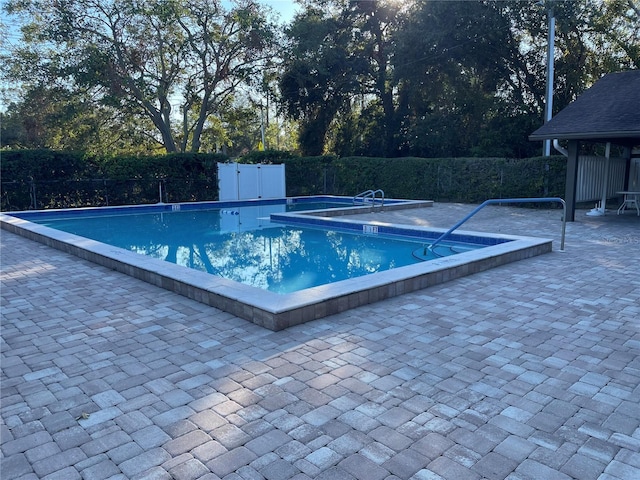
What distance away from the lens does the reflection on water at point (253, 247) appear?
7.69m

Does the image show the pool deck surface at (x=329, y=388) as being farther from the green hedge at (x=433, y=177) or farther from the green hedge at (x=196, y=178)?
the green hedge at (x=196, y=178)

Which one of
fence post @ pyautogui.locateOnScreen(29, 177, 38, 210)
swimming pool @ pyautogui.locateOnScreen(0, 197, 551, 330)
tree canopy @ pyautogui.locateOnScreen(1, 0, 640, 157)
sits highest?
tree canopy @ pyautogui.locateOnScreen(1, 0, 640, 157)

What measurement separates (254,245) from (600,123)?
29.2ft

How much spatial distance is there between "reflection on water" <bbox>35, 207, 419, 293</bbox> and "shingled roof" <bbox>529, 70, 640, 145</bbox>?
5384 millimetres

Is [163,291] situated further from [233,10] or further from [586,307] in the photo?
[233,10]

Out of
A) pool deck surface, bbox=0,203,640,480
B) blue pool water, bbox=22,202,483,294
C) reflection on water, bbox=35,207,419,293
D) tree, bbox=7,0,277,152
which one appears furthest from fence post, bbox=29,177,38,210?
pool deck surface, bbox=0,203,640,480

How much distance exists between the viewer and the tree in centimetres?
1945

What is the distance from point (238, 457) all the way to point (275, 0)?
2631 cm

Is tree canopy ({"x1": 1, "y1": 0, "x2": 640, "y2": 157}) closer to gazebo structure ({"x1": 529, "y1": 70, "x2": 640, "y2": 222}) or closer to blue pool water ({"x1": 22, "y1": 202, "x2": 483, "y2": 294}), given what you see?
gazebo structure ({"x1": 529, "y1": 70, "x2": 640, "y2": 222})

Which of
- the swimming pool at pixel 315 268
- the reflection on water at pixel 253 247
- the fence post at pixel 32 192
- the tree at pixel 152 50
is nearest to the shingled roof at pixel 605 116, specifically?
the swimming pool at pixel 315 268

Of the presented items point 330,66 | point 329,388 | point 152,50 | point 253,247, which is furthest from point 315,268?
point 152,50

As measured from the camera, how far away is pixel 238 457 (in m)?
2.28

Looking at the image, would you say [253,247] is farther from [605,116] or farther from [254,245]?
[605,116]

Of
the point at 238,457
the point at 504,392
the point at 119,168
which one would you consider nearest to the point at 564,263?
the point at 504,392
